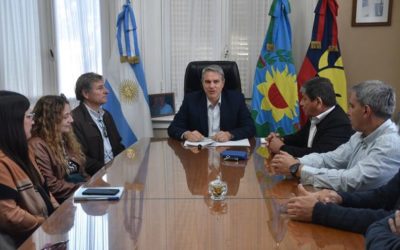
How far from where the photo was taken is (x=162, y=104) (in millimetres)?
3883

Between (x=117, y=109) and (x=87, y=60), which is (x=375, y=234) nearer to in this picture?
(x=117, y=109)

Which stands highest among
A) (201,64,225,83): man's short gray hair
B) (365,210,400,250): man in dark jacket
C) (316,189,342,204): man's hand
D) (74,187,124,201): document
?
(201,64,225,83): man's short gray hair

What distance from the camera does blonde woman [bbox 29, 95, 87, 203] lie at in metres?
2.12

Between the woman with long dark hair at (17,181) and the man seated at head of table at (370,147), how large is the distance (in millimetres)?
1174

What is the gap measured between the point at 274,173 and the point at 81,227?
1.03 metres

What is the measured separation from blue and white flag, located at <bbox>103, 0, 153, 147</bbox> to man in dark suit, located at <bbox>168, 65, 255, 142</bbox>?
0.80 meters

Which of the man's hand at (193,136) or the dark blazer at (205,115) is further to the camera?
the dark blazer at (205,115)

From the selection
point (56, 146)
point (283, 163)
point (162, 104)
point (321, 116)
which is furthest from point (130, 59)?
point (283, 163)

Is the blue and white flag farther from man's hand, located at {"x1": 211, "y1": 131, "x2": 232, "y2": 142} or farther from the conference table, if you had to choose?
the conference table

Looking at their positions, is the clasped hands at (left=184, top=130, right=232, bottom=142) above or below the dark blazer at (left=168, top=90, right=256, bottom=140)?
below

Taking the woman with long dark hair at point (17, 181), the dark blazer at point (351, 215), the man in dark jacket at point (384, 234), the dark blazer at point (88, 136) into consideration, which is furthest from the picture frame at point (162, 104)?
the man in dark jacket at point (384, 234)

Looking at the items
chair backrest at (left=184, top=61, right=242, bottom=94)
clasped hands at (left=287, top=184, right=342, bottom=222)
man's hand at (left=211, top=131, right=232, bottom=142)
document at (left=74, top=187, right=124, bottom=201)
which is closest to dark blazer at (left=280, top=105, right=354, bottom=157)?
man's hand at (left=211, top=131, right=232, bottom=142)

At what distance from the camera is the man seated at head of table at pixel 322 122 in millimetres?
2268

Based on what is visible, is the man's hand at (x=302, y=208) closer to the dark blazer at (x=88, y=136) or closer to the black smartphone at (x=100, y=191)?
the black smartphone at (x=100, y=191)
